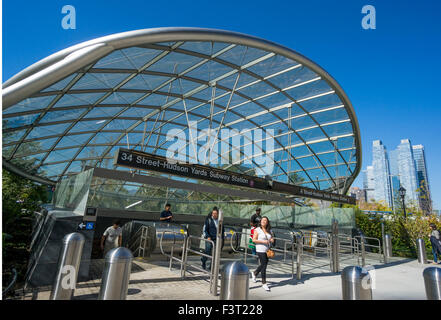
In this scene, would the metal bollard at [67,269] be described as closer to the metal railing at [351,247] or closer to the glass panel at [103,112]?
the metal railing at [351,247]

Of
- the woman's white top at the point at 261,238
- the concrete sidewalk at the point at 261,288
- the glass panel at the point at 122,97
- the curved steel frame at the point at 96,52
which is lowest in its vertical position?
the concrete sidewalk at the point at 261,288

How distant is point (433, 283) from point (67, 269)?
608cm

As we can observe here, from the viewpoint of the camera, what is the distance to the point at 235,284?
408 centimetres

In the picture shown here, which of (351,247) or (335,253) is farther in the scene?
(351,247)

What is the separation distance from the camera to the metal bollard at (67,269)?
14.9 ft

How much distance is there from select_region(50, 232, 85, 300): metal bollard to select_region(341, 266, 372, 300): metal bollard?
4636mm

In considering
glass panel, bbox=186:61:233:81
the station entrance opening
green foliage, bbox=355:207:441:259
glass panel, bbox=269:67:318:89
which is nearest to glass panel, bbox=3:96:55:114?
the station entrance opening

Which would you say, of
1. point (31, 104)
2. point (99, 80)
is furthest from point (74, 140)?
point (99, 80)

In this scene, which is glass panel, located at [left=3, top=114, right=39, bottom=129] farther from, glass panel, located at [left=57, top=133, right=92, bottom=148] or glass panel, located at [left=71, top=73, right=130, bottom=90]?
glass panel, located at [left=71, top=73, right=130, bottom=90]

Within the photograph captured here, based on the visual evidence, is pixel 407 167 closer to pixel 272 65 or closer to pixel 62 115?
pixel 272 65

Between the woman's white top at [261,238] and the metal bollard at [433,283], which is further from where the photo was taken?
the woman's white top at [261,238]

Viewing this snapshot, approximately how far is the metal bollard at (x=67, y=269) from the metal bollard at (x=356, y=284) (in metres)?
4.64

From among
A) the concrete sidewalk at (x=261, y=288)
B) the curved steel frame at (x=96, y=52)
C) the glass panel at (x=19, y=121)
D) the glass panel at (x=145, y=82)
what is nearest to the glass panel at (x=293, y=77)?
the curved steel frame at (x=96, y=52)

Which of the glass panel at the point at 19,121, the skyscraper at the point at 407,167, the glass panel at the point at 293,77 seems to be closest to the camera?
the glass panel at the point at 293,77
